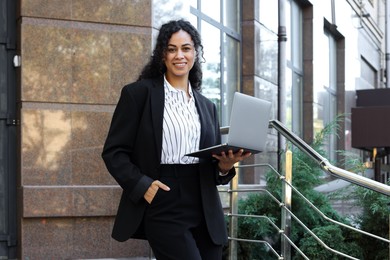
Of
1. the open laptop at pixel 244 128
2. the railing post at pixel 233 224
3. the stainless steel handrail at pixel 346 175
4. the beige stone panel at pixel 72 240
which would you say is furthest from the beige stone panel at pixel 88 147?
the open laptop at pixel 244 128

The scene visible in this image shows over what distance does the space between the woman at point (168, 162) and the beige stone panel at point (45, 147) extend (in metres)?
3.03

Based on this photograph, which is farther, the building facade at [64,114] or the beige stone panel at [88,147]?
the beige stone panel at [88,147]

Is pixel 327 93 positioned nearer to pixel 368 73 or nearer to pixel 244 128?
pixel 368 73

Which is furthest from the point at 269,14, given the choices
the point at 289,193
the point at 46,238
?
the point at 46,238

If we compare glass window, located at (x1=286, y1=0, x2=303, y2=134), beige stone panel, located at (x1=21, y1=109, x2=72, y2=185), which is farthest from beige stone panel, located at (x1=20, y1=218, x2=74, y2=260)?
glass window, located at (x1=286, y1=0, x2=303, y2=134)

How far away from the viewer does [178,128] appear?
3.50 m

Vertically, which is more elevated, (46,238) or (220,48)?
(220,48)

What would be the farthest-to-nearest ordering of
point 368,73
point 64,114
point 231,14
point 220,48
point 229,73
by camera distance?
point 368,73 < point 231,14 < point 229,73 < point 220,48 < point 64,114

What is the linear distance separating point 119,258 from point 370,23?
1608 centimetres

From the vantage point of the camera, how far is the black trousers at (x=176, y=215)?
3395 millimetres

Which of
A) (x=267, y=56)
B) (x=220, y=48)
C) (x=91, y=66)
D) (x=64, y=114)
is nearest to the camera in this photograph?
(x=64, y=114)

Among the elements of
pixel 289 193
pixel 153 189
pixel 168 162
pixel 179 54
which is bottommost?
pixel 289 193

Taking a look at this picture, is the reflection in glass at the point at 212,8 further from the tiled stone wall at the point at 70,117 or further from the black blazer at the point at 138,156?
the black blazer at the point at 138,156

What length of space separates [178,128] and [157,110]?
14cm
